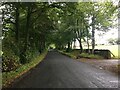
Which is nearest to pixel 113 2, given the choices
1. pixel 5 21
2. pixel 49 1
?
pixel 49 1

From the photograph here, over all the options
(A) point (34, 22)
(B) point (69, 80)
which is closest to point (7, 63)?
(B) point (69, 80)

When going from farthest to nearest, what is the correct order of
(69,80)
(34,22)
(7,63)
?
1. (34,22)
2. (7,63)
3. (69,80)

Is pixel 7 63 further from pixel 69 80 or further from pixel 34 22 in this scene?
pixel 34 22

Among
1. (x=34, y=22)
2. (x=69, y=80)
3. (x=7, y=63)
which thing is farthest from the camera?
(x=34, y=22)

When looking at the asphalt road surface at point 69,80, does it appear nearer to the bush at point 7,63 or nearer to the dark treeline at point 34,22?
the bush at point 7,63

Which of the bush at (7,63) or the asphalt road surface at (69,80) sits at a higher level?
the bush at (7,63)

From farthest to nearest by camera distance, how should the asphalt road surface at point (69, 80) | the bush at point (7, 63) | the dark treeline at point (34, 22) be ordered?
1. the dark treeline at point (34, 22)
2. the bush at point (7, 63)
3. the asphalt road surface at point (69, 80)

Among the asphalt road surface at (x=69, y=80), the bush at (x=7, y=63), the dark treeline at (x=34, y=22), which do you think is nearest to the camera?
the asphalt road surface at (x=69, y=80)

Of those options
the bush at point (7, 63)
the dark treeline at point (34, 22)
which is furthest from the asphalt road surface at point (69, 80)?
the dark treeline at point (34, 22)

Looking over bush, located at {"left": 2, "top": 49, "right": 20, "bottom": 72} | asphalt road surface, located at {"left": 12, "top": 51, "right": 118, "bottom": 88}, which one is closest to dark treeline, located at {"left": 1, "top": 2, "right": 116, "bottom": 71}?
bush, located at {"left": 2, "top": 49, "right": 20, "bottom": 72}

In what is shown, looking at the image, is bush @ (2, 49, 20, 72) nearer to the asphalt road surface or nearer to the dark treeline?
the dark treeline

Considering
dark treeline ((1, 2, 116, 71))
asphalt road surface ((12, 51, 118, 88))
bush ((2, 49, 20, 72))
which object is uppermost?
dark treeline ((1, 2, 116, 71))

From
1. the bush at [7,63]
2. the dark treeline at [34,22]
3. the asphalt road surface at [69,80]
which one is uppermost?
the dark treeline at [34,22]

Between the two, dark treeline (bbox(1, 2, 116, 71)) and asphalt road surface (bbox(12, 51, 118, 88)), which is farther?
dark treeline (bbox(1, 2, 116, 71))
